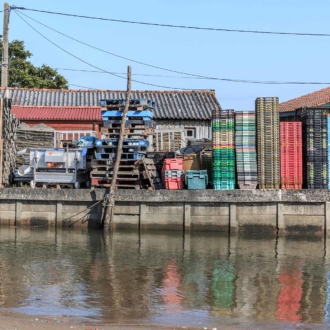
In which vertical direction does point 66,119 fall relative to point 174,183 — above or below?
above

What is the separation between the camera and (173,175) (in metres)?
20.9

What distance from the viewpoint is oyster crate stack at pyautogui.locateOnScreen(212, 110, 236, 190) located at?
20.7 m

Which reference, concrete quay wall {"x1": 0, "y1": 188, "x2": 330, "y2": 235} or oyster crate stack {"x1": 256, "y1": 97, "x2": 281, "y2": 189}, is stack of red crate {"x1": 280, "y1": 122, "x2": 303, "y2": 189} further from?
concrete quay wall {"x1": 0, "y1": 188, "x2": 330, "y2": 235}

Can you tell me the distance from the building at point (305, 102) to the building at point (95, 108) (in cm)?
350

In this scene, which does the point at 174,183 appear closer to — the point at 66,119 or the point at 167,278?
the point at 167,278

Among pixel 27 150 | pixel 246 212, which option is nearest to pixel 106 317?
pixel 246 212

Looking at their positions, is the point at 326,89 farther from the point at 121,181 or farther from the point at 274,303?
the point at 274,303

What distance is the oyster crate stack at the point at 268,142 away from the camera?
809 inches

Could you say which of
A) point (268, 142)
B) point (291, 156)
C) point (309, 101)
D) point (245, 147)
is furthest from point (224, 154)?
point (309, 101)

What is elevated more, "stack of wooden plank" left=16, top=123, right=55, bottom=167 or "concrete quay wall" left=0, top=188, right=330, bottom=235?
"stack of wooden plank" left=16, top=123, right=55, bottom=167

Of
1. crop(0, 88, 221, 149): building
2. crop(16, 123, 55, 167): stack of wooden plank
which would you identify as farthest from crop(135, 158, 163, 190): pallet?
crop(0, 88, 221, 149): building

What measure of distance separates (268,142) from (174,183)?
131 inches

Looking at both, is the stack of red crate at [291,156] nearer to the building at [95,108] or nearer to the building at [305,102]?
the building at [305,102]

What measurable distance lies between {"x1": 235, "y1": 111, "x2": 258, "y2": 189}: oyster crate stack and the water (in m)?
2.06
